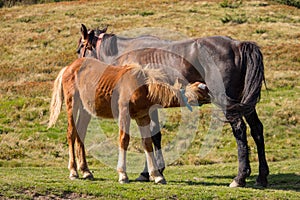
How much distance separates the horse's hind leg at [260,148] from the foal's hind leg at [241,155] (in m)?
0.55

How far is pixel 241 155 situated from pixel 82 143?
314cm

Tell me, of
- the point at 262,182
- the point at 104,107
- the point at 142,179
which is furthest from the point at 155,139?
the point at 262,182

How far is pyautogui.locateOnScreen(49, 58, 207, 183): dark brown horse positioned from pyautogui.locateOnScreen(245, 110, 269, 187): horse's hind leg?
208 centimetres

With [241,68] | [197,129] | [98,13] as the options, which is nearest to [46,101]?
A: [197,129]

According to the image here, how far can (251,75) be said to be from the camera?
11312 millimetres

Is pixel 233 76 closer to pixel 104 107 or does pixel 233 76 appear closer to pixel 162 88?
pixel 162 88

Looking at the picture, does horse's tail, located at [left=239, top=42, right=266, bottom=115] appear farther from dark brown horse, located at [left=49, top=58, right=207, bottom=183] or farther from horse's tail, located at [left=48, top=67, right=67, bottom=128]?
horse's tail, located at [left=48, top=67, right=67, bottom=128]

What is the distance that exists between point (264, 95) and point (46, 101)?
32.3 feet

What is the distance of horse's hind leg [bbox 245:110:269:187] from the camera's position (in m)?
11.7

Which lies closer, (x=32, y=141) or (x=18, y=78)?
(x=32, y=141)

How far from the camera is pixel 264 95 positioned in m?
26.4

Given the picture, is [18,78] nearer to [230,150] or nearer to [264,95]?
[264,95]

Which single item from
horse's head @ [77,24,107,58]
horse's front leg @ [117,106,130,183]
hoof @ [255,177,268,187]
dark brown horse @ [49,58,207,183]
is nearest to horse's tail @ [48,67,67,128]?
dark brown horse @ [49,58,207,183]

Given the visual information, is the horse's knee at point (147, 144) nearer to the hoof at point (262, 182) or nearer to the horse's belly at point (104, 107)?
the horse's belly at point (104, 107)
